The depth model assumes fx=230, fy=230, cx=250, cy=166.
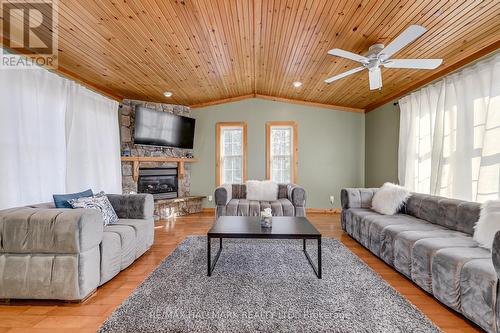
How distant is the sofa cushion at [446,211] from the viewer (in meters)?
2.33

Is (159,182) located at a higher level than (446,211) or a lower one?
higher

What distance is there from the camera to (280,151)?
5613mm

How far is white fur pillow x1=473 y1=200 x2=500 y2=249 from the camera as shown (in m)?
1.91

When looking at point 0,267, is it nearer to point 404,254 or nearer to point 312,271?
point 312,271

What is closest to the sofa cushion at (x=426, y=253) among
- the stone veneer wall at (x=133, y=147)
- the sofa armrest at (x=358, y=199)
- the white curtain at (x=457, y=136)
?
the white curtain at (x=457, y=136)

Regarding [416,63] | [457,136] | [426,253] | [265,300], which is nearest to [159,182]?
[265,300]

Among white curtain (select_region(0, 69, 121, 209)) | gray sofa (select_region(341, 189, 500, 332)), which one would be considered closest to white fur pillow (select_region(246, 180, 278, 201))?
gray sofa (select_region(341, 189, 500, 332))

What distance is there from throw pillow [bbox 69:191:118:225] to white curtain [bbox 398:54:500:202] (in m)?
4.27

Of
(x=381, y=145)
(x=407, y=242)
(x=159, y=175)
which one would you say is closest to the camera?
(x=407, y=242)

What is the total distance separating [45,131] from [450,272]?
14.5 feet

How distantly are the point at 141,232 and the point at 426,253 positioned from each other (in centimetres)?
296

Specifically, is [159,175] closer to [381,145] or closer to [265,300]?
[265,300]

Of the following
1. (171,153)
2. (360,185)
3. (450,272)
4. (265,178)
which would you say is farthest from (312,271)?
(171,153)

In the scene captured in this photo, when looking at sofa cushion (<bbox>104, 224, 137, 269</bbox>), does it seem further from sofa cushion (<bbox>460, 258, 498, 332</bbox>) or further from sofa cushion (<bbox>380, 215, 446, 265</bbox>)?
sofa cushion (<bbox>460, 258, 498, 332</bbox>)
